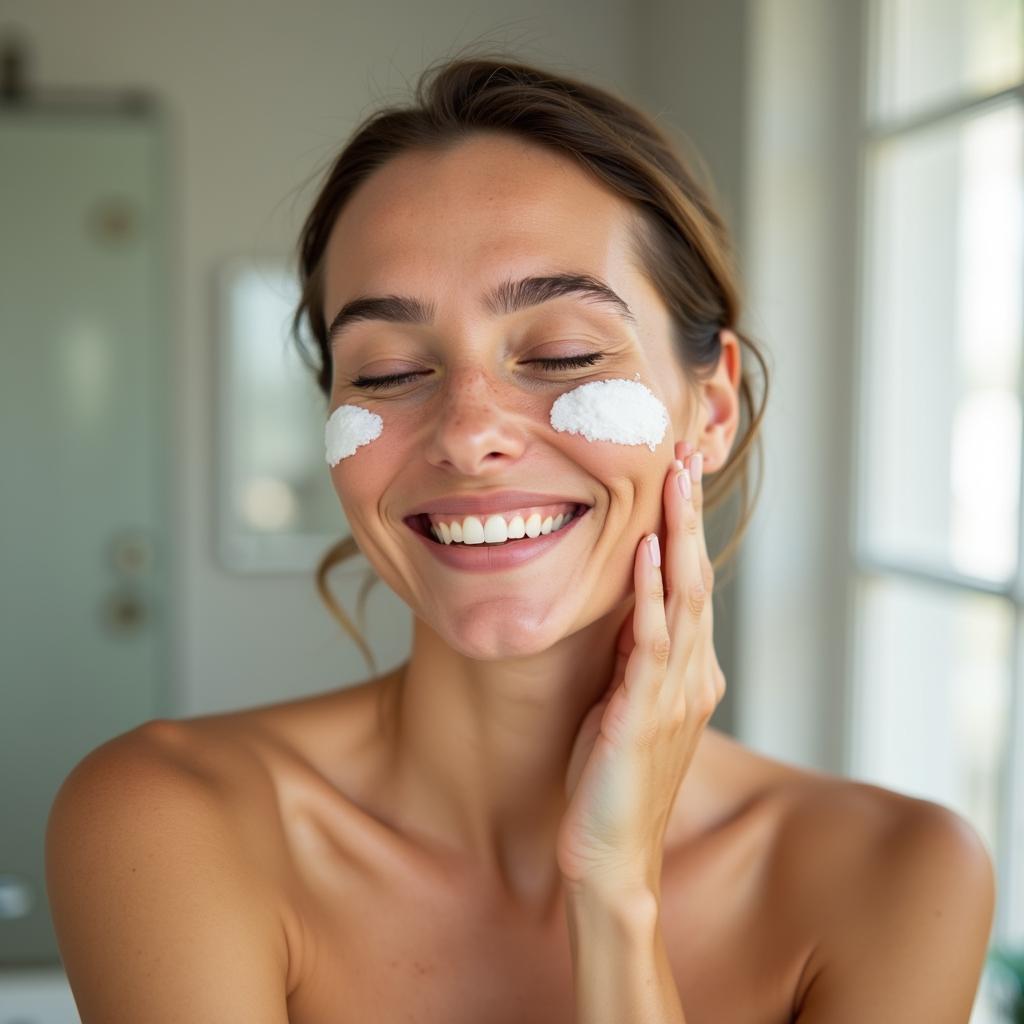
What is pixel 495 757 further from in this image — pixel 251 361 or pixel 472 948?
pixel 251 361

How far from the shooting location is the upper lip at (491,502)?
1030 mm

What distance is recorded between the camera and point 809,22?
237cm

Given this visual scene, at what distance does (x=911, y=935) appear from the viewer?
1088 mm

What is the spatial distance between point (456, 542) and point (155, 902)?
38 cm

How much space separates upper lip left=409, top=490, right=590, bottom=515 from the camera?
103 cm

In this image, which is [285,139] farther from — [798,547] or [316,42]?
[798,547]

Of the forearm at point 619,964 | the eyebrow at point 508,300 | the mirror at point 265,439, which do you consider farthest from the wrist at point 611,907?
the mirror at point 265,439

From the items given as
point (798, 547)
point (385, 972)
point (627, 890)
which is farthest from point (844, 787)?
point (798, 547)

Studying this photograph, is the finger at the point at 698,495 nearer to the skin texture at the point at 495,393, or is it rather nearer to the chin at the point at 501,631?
the skin texture at the point at 495,393

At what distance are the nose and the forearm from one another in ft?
1.25

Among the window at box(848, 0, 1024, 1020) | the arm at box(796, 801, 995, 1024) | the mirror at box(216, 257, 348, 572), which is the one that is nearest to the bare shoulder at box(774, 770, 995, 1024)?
the arm at box(796, 801, 995, 1024)

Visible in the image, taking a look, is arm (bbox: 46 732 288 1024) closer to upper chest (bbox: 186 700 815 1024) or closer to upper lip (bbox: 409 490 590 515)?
upper chest (bbox: 186 700 815 1024)

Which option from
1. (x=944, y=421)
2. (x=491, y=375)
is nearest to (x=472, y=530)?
(x=491, y=375)

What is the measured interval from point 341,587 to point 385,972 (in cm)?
226
